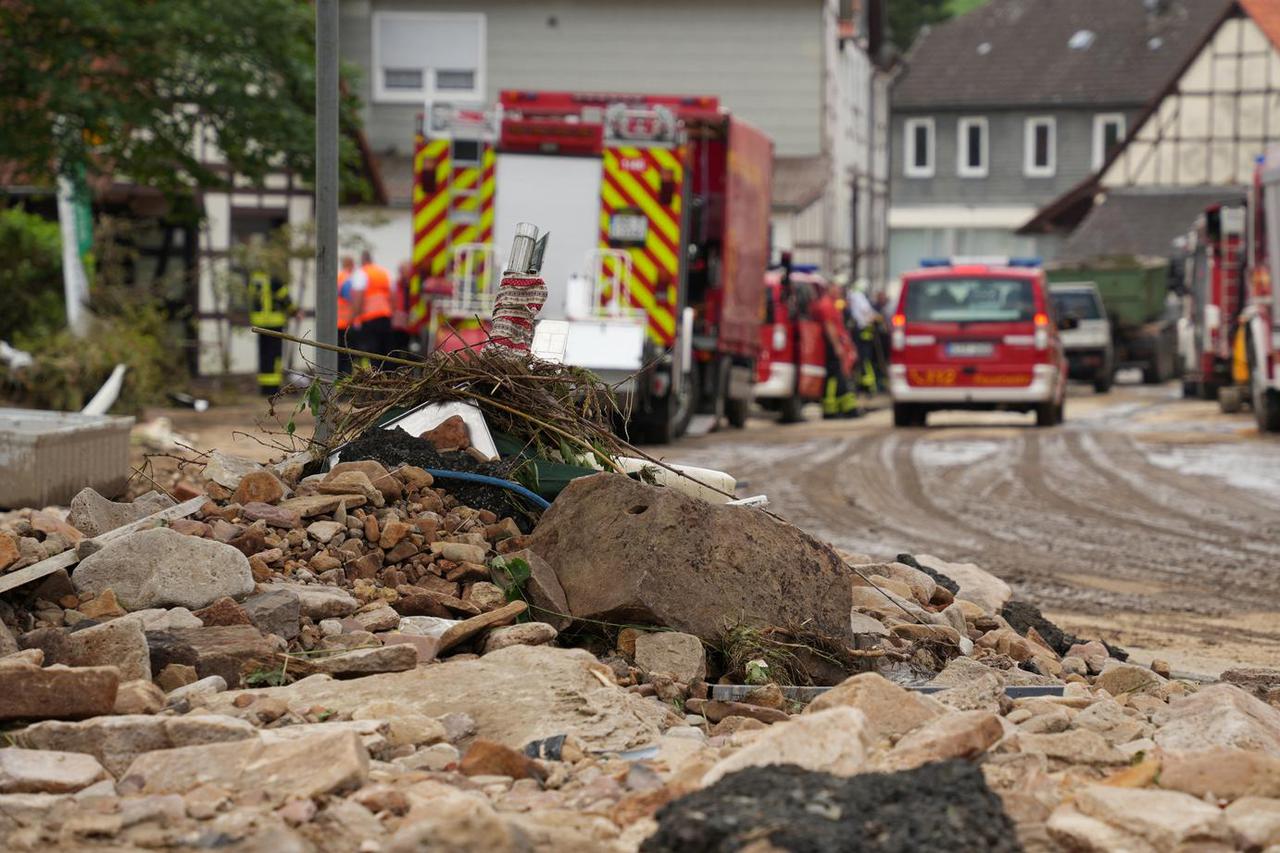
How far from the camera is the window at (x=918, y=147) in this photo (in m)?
72.6

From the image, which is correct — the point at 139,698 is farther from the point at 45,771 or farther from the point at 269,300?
the point at 269,300

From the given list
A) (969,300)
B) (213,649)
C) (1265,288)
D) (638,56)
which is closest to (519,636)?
(213,649)

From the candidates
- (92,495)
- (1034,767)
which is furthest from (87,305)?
(1034,767)

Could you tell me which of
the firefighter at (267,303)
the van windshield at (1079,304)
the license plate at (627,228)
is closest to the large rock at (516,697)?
the license plate at (627,228)

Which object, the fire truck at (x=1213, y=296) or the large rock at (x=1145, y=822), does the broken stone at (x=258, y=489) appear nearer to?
the large rock at (x=1145, y=822)

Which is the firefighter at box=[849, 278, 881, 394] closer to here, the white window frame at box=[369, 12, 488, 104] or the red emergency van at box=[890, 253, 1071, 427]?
the red emergency van at box=[890, 253, 1071, 427]

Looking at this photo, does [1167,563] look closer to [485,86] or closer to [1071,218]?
[485,86]

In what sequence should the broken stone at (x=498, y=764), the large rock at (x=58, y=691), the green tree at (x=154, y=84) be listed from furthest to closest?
the green tree at (x=154, y=84)
the large rock at (x=58, y=691)
the broken stone at (x=498, y=764)

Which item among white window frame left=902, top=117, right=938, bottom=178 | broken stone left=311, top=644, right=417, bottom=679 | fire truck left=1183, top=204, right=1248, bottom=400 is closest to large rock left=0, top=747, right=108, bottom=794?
broken stone left=311, top=644, right=417, bottom=679

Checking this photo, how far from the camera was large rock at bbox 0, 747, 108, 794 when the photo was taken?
4.97m

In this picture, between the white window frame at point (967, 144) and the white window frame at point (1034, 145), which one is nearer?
the white window frame at point (1034, 145)

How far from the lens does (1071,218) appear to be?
67.2m

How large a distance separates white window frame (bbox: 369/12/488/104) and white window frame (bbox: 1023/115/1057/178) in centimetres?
3112

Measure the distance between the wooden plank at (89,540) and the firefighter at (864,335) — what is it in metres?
26.2
